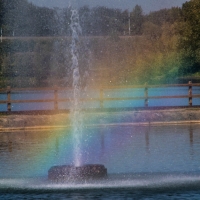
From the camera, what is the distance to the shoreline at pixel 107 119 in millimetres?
28562

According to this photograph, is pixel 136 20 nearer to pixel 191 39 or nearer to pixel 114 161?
pixel 191 39

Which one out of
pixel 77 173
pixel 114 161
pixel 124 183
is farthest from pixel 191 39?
pixel 124 183

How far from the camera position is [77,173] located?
15.9 metres

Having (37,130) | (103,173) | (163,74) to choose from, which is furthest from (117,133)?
(163,74)

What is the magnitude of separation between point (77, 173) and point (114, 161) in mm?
2882

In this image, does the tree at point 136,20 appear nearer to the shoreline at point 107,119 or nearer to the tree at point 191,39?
the tree at point 191,39

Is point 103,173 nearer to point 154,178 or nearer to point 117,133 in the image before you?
point 154,178

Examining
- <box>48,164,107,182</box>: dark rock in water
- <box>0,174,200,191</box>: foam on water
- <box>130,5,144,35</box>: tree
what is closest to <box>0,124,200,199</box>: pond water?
<box>0,174,200,191</box>: foam on water

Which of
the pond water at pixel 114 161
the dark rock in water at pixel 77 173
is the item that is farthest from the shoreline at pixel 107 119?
the dark rock in water at pixel 77 173

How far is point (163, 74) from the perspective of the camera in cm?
10044

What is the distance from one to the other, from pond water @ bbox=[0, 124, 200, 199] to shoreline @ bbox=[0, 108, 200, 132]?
33.9 inches

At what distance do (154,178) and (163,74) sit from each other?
85190 millimetres

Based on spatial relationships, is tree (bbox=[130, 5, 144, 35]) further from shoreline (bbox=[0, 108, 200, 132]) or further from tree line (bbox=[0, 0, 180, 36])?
shoreline (bbox=[0, 108, 200, 132])

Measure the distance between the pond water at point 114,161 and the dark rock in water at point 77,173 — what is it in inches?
9.5
